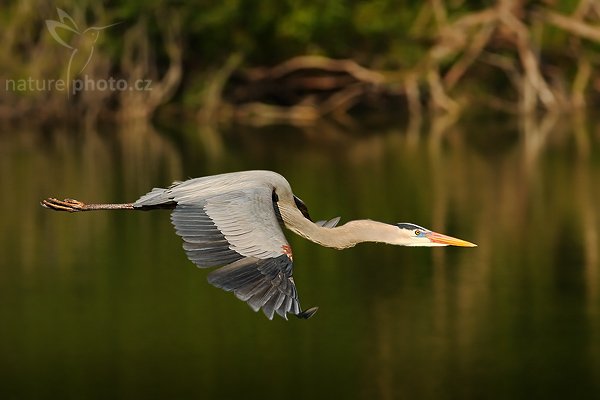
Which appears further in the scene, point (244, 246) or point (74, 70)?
point (74, 70)

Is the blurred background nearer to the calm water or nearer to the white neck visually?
the calm water

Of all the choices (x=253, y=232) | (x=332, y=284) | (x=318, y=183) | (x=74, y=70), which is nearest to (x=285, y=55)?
(x=74, y=70)

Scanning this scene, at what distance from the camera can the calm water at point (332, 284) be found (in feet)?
50.7

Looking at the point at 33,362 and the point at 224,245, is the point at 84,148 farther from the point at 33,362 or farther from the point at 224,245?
the point at 224,245

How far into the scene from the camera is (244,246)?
5266 millimetres

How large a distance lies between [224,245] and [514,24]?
27.3 meters

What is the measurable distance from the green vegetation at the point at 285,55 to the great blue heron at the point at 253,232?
2532cm

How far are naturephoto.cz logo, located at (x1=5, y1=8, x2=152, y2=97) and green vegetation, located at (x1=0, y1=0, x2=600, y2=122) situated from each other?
0.18 ft

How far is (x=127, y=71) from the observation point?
32781 millimetres

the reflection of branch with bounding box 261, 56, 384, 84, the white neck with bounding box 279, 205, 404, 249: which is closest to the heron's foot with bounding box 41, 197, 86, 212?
the white neck with bounding box 279, 205, 404, 249

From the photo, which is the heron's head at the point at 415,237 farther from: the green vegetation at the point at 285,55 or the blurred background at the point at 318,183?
the green vegetation at the point at 285,55

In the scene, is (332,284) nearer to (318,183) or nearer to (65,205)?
(318,183)

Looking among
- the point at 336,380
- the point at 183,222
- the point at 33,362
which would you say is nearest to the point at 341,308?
the point at 336,380

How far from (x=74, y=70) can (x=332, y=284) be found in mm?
13875
